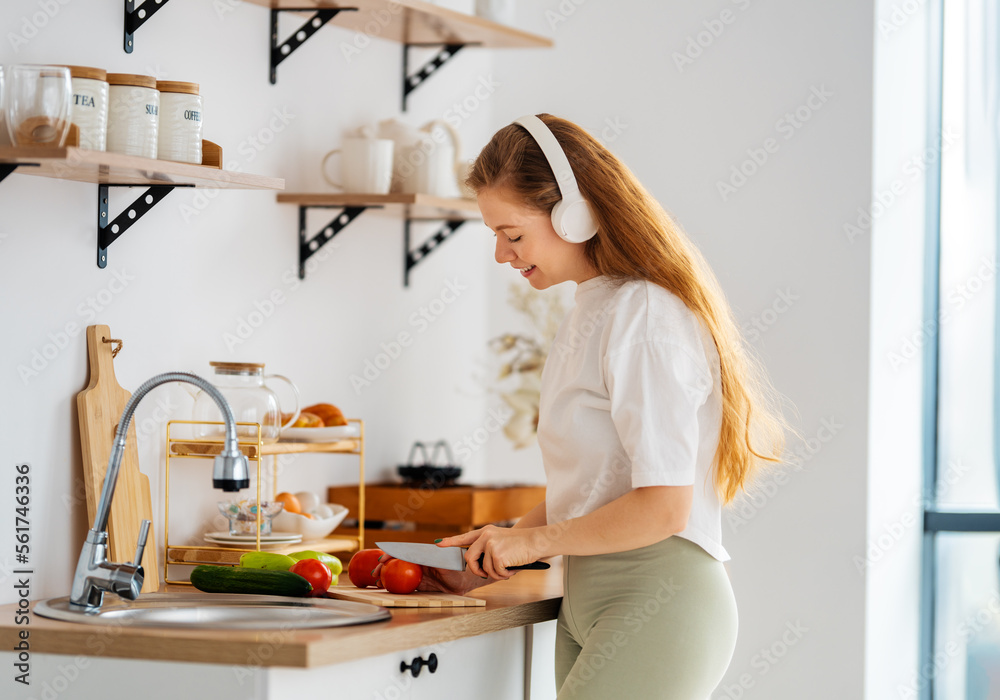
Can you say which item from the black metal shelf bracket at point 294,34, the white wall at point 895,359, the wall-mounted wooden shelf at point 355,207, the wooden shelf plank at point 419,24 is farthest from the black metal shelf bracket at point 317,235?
the white wall at point 895,359

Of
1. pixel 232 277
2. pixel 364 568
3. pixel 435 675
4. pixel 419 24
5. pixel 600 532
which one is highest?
pixel 419 24

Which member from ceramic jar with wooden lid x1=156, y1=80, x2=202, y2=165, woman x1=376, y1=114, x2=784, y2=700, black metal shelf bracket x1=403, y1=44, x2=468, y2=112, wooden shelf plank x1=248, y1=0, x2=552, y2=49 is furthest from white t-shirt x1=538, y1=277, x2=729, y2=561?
black metal shelf bracket x1=403, y1=44, x2=468, y2=112

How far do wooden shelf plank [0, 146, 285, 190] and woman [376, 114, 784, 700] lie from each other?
38 centimetres

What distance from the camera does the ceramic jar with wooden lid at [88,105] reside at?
151 cm

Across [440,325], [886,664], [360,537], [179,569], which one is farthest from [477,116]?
[886,664]

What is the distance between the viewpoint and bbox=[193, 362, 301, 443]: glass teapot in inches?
73.7

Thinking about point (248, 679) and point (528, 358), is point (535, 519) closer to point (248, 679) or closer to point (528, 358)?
point (248, 679)

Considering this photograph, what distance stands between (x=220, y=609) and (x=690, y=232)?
1278mm

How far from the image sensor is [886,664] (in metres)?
2.32

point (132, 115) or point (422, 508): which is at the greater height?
point (132, 115)

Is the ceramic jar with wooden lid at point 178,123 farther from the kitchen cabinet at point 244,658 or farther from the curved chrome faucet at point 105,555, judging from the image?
the kitchen cabinet at point 244,658

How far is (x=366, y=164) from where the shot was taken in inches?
84.7

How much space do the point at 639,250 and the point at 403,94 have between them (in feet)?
3.59

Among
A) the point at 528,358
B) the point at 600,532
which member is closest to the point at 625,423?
the point at 600,532
